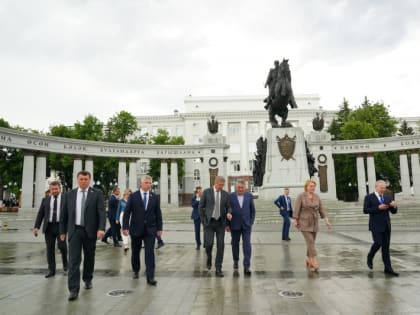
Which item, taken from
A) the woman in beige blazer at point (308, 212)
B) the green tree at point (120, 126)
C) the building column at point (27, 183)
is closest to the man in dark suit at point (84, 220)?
the woman in beige blazer at point (308, 212)

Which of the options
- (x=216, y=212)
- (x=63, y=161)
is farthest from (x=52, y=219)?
(x=63, y=161)

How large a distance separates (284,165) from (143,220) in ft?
66.0

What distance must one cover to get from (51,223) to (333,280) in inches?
247

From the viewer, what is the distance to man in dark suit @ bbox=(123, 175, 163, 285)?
7.04 metres

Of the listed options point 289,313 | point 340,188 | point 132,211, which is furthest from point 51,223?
point 340,188

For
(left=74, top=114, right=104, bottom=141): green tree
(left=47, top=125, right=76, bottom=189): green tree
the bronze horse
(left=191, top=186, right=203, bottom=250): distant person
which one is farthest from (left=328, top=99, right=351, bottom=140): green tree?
(left=191, top=186, right=203, bottom=250): distant person

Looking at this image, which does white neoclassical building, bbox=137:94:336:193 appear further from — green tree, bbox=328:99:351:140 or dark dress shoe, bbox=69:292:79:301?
dark dress shoe, bbox=69:292:79:301

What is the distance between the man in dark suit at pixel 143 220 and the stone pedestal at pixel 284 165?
19259 millimetres

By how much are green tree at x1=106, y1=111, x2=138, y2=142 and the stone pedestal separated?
31.8 metres

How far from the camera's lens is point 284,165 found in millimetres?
26047

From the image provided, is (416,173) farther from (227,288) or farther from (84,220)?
(84,220)

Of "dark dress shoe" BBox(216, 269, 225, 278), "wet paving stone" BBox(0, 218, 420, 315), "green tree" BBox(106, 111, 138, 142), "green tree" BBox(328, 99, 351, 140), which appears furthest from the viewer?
"green tree" BBox(328, 99, 351, 140)

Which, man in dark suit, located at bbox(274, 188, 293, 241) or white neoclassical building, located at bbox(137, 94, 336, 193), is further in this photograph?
white neoclassical building, located at bbox(137, 94, 336, 193)

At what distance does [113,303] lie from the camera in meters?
5.48
